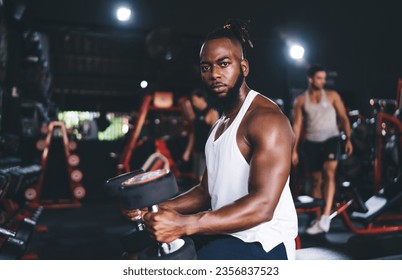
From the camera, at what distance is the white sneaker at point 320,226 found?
3.08m

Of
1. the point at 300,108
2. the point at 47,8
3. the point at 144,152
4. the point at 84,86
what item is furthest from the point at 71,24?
the point at 84,86

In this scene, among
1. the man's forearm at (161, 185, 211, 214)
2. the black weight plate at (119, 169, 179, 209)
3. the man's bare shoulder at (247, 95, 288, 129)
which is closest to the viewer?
the black weight plate at (119, 169, 179, 209)

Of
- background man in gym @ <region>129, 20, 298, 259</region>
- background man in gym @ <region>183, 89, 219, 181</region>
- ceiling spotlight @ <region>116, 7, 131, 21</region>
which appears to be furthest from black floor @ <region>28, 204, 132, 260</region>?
ceiling spotlight @ <region>116, 7, 131, 21</region>

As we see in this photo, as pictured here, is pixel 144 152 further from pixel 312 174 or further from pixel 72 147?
pixel 312 174

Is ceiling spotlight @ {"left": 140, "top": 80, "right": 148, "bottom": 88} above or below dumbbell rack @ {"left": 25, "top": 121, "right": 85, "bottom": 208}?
above

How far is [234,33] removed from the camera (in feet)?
3.74

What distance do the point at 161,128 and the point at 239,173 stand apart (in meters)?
7.91

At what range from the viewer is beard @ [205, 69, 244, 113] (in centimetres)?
116

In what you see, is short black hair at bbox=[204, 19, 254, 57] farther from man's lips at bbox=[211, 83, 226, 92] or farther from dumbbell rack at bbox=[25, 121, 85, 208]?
dumbbell rack at bbox=[25, 121, 85, 208]

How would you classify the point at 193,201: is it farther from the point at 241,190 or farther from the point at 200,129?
the point at 200,129

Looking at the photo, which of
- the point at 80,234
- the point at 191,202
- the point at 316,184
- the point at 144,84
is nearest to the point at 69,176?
the point at 80,234

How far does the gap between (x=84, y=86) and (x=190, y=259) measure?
12187mm

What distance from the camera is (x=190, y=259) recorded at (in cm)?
102

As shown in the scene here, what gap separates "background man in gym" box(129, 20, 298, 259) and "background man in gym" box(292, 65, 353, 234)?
6.75 ft
